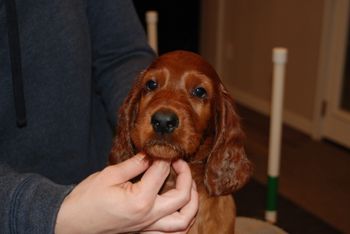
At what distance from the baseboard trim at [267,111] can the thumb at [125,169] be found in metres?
3.28

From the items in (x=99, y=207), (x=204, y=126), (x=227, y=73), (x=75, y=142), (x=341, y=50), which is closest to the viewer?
(x=99, y=207)

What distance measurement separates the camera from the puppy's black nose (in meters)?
0.87

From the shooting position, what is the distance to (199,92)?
3.35 ft

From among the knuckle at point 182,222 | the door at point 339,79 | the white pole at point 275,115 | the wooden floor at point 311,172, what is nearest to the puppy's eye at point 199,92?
the knuckle at point 182,222

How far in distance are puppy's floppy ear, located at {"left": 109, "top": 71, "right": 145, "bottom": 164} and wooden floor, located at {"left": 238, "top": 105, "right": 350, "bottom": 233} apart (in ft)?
5.37

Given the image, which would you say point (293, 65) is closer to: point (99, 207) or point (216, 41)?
point (216, 41)

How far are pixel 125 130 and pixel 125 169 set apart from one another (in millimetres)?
314

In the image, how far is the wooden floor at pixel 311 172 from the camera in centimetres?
288

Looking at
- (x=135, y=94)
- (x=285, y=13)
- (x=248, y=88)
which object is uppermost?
(x=135, y=94)

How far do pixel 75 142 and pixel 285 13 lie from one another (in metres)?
3.21

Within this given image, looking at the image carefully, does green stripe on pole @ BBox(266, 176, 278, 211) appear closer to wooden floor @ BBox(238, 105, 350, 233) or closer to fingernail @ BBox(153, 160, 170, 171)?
wooden floor @ BBox(238, 105, 350, 233)

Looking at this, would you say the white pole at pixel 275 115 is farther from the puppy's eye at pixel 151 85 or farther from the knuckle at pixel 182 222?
the knuckle at pixel 182 222

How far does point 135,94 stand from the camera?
3.56 ft

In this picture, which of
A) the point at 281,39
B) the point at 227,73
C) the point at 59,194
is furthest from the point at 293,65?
the point at 59,194
